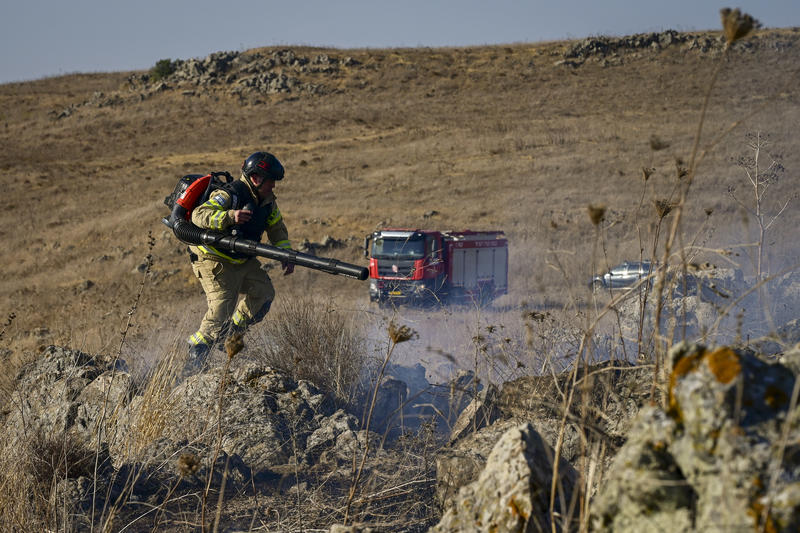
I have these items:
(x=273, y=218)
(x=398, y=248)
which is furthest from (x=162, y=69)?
(x=273, y=218)

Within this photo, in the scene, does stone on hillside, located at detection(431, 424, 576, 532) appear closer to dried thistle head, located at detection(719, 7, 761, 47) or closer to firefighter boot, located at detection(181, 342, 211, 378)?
dried thistle head, located at detection(719, 7, 761, 47)

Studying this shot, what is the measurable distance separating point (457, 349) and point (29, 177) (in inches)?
1187

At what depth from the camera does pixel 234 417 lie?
164 inches

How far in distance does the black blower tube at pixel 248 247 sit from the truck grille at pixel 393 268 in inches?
352

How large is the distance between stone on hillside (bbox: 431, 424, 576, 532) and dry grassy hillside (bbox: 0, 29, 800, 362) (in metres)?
0.95

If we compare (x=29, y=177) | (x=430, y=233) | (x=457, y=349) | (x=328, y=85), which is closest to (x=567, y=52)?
(x=328, y=85)

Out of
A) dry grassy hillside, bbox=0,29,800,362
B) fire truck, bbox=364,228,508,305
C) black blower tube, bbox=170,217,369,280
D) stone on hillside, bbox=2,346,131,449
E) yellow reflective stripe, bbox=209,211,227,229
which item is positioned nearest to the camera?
stone on hillside, bbox=2,346,131,449

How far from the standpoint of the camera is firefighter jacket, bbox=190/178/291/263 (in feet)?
17.8

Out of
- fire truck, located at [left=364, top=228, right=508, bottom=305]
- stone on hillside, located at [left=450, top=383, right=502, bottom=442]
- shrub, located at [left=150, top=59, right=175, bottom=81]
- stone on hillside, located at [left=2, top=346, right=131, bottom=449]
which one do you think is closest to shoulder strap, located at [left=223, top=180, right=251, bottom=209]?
stone on hillside, located at [left=2, top=346, right=131, bottom=449]

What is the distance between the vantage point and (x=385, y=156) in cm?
3038

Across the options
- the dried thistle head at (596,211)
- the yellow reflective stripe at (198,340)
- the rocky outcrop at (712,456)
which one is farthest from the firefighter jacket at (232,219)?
the rocky outcrop at (712,456)

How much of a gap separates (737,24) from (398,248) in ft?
42.9

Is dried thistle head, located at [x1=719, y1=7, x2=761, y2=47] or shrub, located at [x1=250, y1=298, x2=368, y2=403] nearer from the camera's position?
dried thistle head, located at [x1=719, y1=7, x2=761, y2=47]

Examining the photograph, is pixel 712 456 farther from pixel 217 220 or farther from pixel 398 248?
pixel 398 248
